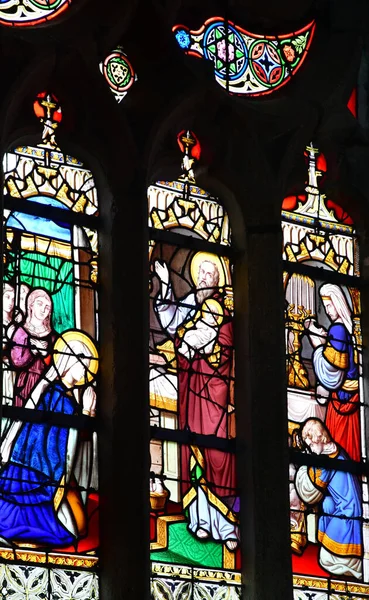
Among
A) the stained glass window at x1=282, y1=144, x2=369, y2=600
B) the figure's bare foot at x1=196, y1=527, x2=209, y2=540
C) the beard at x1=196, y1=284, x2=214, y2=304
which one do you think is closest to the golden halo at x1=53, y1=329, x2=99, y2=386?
the beard at x1=196, y1=284, x2=214, y2=304

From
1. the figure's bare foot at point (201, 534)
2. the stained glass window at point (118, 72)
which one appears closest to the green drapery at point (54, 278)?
the stained glass window at point (118, 72)

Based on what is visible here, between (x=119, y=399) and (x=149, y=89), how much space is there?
76.6 inches

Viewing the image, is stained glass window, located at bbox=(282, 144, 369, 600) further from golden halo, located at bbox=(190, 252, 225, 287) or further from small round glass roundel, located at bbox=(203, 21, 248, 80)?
small round glass roundel, located at bbox=(203, 21, 248, 80)

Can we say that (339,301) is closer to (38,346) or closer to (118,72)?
(118,72)

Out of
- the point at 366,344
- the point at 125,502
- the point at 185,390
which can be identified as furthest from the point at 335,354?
the point at 125,502

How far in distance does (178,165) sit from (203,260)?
1.87 feet

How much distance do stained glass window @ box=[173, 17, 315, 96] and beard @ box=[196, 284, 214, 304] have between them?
4.06 ft

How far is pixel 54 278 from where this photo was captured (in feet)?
40.3

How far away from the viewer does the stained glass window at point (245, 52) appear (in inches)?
525

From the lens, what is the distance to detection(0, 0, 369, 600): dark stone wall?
473 inches

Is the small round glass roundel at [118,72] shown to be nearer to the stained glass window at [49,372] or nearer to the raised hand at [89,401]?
the stained glass window at [49,372]

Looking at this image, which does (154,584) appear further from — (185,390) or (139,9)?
(139,9)

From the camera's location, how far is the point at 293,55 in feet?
45.2

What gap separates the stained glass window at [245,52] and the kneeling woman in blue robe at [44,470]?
2.23 metres
